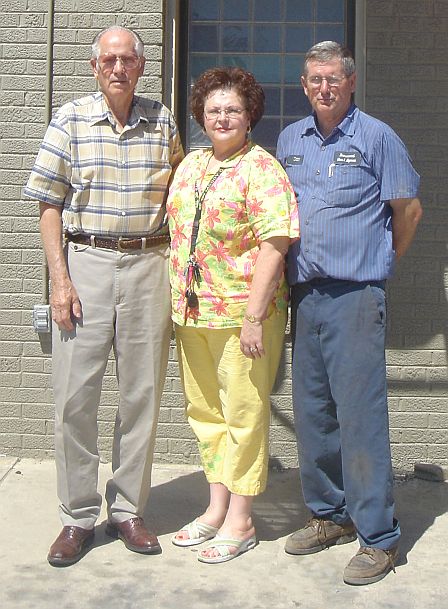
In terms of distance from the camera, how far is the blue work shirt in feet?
12.5

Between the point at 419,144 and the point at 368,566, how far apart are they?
2.22 meters

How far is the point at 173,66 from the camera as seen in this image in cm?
511

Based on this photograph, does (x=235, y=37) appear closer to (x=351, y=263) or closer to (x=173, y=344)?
(x=173, y=344)

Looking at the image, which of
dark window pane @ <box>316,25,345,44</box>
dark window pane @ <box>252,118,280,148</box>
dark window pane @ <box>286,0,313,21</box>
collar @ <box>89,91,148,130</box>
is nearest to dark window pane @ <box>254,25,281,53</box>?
dark window pane @ <box>286,0,313,21</box>

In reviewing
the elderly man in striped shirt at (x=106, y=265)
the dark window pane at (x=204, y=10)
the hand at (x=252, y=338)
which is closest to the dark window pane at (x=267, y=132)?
the dark window pane at (x=204, y=10)

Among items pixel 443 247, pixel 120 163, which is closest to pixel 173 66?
pixel 120 163

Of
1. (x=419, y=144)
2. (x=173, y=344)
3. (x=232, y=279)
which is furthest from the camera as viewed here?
(x=173, y=344)

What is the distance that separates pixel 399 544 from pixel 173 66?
2.70 metres

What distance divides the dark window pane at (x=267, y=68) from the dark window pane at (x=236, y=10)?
231mm

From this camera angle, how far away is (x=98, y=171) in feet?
12.9

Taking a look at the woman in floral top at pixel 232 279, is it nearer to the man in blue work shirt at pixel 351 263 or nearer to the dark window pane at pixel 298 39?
the man in blue work shirt at pixel 351 263

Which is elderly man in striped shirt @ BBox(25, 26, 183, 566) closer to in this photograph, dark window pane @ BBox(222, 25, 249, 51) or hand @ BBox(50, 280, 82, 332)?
hand @ BBox(50, 280, 82, 332)

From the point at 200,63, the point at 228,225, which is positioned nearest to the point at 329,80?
the point at 228,225

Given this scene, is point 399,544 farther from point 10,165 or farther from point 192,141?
point 10,165
